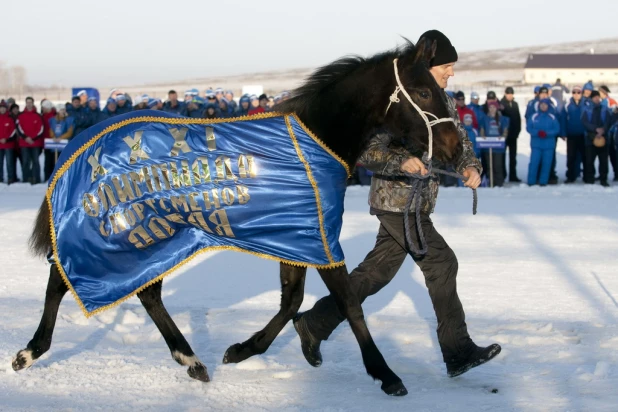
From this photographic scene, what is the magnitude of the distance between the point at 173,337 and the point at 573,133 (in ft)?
37.7

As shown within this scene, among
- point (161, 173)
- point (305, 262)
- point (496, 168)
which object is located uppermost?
point (161, 173)

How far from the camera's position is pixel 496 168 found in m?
14.6

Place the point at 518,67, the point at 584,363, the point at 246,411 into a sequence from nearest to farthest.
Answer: the point at 246,411 → the point at 584,363 → the point at 518,67

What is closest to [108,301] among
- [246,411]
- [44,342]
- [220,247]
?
[44,342]

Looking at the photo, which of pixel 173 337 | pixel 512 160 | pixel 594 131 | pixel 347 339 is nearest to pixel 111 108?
pixel 512 160

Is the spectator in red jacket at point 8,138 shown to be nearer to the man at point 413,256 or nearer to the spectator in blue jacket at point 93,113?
the spectator in blue jacket at point 93,113

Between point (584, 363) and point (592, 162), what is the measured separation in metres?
10.3

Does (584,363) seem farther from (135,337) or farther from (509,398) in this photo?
(135,337)

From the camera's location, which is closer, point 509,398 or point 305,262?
point 509,398

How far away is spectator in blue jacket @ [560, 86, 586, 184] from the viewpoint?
14.7 m

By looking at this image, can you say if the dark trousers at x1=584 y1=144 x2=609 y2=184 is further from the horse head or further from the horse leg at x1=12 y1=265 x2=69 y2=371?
the horse leg at x1=12 y1=265 x2=69 y2=371

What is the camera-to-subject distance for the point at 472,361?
182 inches

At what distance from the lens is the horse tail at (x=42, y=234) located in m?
5.03

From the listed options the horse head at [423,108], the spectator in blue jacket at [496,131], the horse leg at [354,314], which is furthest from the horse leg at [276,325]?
the spectator in blue jacket at [496,131]
